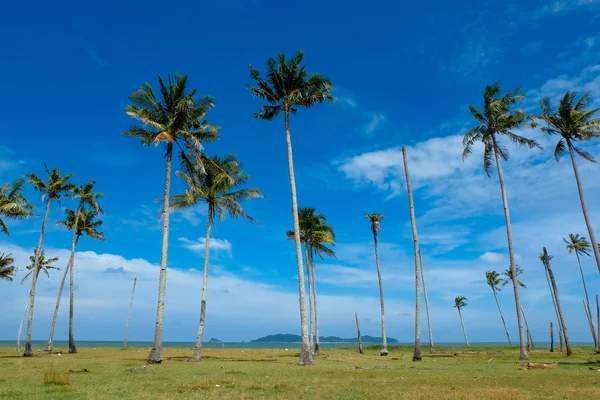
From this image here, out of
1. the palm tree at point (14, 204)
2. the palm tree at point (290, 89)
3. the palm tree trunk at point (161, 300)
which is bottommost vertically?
the palm tree trunk at point (161, 300)

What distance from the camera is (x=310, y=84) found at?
93.6 ft

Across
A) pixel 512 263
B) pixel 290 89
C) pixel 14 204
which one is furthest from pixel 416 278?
pixel 14 204

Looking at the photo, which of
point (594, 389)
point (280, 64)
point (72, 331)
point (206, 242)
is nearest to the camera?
point (594, 389)

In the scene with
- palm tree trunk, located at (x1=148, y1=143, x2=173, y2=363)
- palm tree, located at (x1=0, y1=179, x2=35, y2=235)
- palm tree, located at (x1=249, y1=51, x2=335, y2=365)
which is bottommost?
palm tree trunk, located at (x1=148, y1=143, x2=173, y2=363)

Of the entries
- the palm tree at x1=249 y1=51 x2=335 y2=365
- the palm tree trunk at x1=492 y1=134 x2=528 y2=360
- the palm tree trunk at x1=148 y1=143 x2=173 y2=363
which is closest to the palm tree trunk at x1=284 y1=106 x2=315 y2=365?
the palm tree at x1=249 y1=51 x2=335 y2=365

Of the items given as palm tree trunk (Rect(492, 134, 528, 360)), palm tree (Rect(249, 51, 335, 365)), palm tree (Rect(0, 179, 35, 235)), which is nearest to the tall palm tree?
palm tree (Rect(0, 179, 35, 235))

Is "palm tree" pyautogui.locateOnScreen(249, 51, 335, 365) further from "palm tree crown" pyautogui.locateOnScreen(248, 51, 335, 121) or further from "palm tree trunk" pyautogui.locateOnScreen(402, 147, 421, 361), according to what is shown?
"palm tree trunk" pyautogui.locateOnScreen(402, 147, 421, 361)

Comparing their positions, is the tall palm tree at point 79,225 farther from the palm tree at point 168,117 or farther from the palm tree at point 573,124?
the palm tree at point 573,124

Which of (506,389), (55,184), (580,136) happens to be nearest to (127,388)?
(506,389)

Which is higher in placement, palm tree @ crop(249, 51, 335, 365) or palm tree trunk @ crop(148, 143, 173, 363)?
palm tree @ crop(249, 51, 335, 365)

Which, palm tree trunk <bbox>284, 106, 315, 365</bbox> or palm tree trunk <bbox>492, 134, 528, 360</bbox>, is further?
palm tree trunk <bbox>492, 134, 528, 360</bbox>

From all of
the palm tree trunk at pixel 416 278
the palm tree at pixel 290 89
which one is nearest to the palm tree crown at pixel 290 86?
the palm tree at pixel 290 89

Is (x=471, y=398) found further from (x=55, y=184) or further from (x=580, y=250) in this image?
(x=580, y=250)

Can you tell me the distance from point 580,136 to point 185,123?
30.3 m
